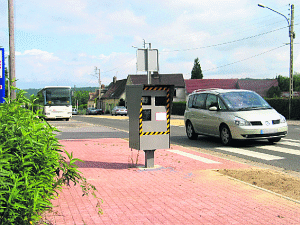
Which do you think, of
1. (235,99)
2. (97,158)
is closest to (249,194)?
(97,158)

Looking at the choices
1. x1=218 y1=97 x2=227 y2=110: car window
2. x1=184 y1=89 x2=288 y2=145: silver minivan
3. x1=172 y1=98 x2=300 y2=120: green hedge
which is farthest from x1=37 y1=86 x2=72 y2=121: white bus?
x1=218 y1=97 x2=227 y2=110: car window

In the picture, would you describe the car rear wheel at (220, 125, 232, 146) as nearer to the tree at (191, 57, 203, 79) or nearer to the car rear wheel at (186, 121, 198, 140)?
the car rear wheel at (186, 121, 198, 140)

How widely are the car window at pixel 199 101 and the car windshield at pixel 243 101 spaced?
1.03 m

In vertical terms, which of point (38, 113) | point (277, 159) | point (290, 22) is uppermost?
point (290, 22)

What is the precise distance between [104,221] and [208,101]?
939 centimetres

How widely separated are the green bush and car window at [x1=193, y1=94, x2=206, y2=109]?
1006cm

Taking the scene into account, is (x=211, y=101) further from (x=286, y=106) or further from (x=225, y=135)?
(x=286, y=106)

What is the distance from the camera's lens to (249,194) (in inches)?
222

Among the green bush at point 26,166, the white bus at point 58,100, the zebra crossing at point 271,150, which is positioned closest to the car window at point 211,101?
the zebra crossing at point 271,150

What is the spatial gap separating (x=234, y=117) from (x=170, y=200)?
675cm

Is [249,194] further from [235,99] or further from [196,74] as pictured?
[196,74]

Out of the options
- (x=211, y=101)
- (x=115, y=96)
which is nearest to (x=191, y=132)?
(x=211, y=101)

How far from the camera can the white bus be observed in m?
33.7

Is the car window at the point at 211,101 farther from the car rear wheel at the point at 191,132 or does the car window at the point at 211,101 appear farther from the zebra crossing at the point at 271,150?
the zebra crossing at the point at 271,150
